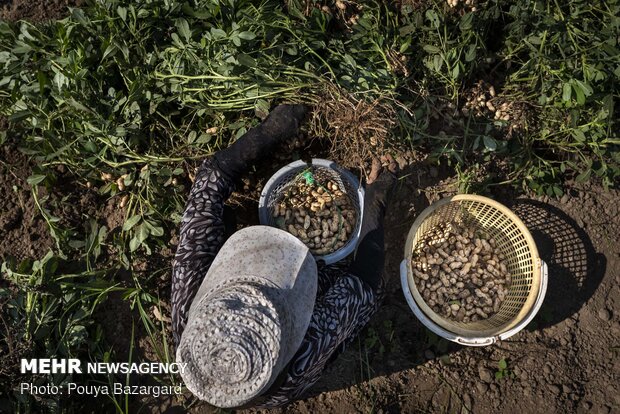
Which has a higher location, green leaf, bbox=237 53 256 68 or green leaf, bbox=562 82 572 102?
green leaf, bbox=237 53 256 68

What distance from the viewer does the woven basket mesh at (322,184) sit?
6.77 ft

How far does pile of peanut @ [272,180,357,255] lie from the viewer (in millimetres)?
2107

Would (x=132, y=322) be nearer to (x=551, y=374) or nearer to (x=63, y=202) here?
(x=63, y=202)

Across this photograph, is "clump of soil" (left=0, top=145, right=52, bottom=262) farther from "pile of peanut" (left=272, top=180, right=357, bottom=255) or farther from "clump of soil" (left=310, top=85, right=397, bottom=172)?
"clump of soil" (left=310, top=85, right=397, bottom=172)

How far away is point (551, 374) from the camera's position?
7.37ft

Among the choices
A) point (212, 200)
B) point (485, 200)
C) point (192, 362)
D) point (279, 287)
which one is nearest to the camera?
point (192, 362)

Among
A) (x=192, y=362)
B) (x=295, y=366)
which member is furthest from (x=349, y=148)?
(x=192, y=362)

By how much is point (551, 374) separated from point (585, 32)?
1409 mm

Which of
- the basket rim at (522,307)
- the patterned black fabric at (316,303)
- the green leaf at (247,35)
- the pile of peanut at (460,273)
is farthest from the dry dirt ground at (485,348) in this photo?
the green leaf at (247,35)

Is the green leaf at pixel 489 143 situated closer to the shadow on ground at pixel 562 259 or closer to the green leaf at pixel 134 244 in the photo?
the shadow on ground at pixel 562 259

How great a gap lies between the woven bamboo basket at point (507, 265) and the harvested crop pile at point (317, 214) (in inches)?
10.7

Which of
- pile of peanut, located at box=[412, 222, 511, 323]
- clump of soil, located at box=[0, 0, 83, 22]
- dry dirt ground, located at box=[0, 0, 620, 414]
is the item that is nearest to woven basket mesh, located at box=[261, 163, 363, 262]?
dry dirt ground, located at box=[0, 0, 620, 414]

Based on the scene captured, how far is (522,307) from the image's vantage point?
1.96 metres

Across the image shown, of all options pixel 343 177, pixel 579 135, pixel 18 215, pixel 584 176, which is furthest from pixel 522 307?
pixel 18 215
